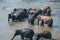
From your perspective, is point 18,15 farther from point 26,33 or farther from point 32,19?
point 26,33

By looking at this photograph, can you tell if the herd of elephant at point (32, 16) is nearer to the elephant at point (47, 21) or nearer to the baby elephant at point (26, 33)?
the elephant at point (47, 21)

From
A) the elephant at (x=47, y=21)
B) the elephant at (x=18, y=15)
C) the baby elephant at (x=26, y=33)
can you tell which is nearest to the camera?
the baby elephant at (x=26, y=33)

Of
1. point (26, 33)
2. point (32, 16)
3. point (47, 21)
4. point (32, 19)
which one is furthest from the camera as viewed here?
point (32, 16)

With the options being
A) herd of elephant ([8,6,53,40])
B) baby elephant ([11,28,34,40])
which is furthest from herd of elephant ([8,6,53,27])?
baby elephant ([11,28,34,40])

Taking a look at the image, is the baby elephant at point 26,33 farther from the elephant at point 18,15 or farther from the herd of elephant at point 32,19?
the elephant at point 18,15

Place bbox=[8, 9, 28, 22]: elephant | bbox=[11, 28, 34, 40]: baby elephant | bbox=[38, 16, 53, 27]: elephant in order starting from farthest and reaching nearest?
bbox=[8, 9, 28, 22]: elephant, bbox=[38, 16, 53, 27]: elephant, bbox=[11, 28, 34, 40]: baby elephant

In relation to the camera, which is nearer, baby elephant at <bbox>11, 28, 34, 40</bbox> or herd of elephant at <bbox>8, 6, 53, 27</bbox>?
baby elephant at <bbox>11, 28, 34, 40</bbox>

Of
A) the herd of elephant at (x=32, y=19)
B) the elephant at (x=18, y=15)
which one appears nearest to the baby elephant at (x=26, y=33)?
the herd of elephant at (x=32, y=19)

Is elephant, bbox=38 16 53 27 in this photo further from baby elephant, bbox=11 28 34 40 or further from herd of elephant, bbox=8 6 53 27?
baby elephant, bbox=11 28 34 40

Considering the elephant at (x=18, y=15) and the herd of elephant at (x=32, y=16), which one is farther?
the elephant at (x=18, y=15)

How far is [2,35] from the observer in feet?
23.0

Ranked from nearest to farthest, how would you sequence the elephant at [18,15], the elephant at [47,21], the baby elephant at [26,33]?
1. the baby elephant at [26,33]
2. the elephant at [47,21]
3. the elephant at [18,15]

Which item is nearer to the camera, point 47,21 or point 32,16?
point 47,21

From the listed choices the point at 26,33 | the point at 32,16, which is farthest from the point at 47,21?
the point at 26,33
